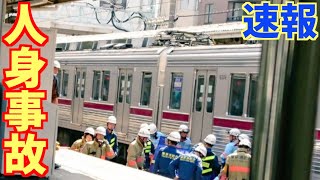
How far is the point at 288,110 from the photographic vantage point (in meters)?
1.84

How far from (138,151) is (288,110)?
27.4ft

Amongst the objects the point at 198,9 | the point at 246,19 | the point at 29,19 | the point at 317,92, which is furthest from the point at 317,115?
the point at 198,9

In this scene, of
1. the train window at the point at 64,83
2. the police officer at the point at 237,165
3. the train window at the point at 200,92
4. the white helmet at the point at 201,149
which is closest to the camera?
the police officer at the point at 237,165

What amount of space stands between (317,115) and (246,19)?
18.7 inches

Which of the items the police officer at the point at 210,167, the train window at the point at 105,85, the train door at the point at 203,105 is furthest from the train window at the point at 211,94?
the train window at the point at 105,85

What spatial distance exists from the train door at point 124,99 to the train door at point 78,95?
2.10 meters

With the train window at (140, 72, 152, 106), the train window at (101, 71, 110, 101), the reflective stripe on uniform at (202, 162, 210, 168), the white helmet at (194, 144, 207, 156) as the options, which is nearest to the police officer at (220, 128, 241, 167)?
the reflective stripe on uniform at (202, 162, 210, 168)

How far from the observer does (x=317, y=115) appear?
186 centimetres

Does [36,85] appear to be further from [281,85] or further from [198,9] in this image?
[198,9]

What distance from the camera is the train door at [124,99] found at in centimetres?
1433

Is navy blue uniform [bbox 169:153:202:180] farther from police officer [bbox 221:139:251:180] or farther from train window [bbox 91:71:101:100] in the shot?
train window [bbox 91:71:101:100]

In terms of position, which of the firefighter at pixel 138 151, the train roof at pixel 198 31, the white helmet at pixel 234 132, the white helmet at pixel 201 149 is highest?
the train roof at pixel 198 31

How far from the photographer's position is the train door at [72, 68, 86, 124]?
16.6 m

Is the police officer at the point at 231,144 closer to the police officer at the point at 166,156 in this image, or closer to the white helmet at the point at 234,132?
the white helmet at the point at 234,132
